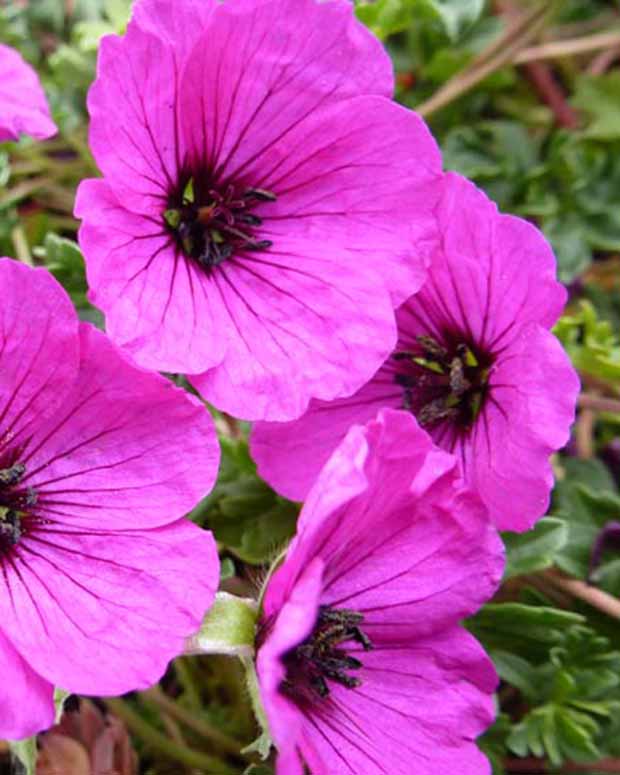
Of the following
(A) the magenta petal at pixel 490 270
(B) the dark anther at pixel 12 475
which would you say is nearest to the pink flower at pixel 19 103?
(B) the dark anther at pixel 12 475

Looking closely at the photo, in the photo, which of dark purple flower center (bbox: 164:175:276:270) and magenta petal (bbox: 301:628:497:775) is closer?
magenta petal (bbox: 301:628:497:775)

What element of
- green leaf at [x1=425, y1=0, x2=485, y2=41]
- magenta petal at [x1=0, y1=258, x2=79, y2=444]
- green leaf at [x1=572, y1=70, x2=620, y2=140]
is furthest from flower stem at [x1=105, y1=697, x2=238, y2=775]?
green leaf at [x1=572, y1=70, x2=620, y2=140]

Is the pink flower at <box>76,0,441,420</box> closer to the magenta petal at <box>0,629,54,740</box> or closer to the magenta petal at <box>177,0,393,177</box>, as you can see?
the magenta petal at <box>177,0,393,177</box>

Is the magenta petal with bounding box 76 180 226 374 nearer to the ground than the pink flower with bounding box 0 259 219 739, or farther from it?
farther from it

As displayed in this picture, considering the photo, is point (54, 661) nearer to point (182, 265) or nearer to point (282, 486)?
point (282, 486)

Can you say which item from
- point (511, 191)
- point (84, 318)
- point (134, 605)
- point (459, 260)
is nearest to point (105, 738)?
point (134, 605)

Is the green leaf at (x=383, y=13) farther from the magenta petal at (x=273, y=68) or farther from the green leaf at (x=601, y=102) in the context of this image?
the green leaf at (x=601, y=102)

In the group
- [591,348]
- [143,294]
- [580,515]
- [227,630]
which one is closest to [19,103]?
[143,294]

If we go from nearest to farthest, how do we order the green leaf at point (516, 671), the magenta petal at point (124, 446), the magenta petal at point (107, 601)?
1. the magenta petal at point (107, 601)
2. the magenta petal at point (124, 446)
3. the green leaf at point (516, 671)
